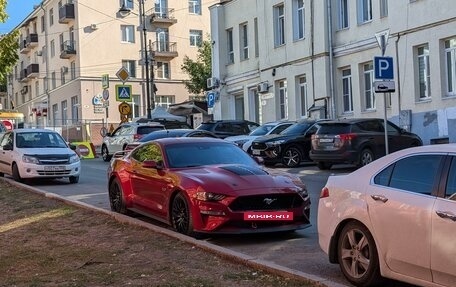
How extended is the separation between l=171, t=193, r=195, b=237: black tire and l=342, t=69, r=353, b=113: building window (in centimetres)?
1973

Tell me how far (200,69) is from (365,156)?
1495 inches

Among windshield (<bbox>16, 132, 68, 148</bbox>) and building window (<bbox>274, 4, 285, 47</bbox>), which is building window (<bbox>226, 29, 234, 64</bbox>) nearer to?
building window (<bbox>274, 4, 285, 47</bbox>)

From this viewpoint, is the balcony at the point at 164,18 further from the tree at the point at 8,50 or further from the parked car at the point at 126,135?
the tree at the point at 8,50

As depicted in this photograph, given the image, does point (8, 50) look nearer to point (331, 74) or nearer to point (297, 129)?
point (297, 129)

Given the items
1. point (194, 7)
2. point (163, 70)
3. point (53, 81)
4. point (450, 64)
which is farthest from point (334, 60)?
point (53, 81)

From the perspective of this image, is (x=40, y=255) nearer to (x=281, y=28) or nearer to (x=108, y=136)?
(x=108, y=136)

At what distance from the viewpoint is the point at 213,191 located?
28.9 ft

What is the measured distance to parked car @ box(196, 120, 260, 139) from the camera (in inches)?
1047

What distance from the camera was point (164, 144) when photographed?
10.7m

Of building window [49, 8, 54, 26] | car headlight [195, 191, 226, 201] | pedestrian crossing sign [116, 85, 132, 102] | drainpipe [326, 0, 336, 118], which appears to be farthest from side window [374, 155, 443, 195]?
building window [49, 8, 54, 26]

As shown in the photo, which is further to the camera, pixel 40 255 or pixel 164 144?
pixel 164 144

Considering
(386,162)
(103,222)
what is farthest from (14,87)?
(386,162)


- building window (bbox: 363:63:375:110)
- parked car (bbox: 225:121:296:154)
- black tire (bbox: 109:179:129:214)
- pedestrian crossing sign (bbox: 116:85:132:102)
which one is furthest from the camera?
pedestrian crossing sign (bbox: 116:85:132:102)

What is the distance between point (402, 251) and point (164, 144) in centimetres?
558
